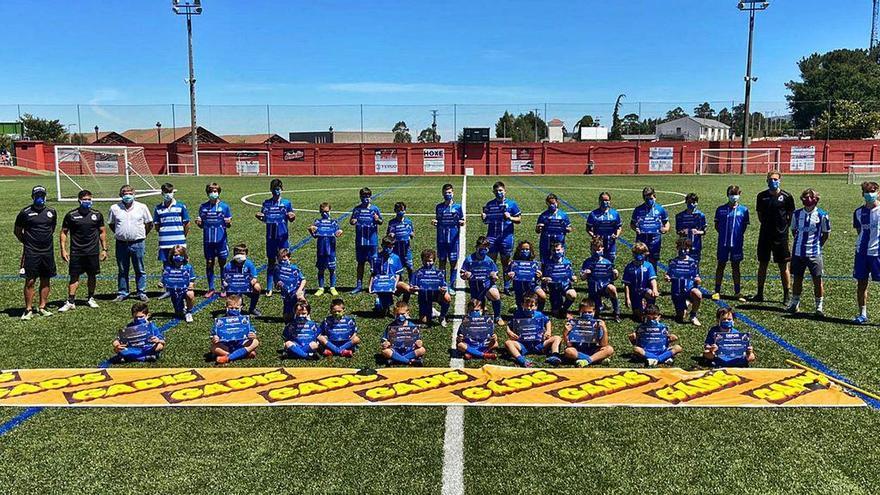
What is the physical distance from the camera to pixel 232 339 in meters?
8.17

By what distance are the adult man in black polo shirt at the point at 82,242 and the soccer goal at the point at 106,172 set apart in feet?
81.1

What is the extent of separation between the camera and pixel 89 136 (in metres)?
92.4

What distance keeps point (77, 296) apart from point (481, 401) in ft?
29.7

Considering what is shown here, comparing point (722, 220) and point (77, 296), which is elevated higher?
point (722, 220)

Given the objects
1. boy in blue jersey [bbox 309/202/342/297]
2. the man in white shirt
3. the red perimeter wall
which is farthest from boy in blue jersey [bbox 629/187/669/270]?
the red perimeter wall

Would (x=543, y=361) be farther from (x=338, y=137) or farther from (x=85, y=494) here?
(x=338, y=137)

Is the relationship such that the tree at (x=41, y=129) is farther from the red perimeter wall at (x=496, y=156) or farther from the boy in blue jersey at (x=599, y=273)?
the boy in blue jersey at (x=599, y=273)

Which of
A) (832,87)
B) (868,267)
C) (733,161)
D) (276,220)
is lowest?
(868,267)

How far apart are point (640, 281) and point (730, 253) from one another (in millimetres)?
2654

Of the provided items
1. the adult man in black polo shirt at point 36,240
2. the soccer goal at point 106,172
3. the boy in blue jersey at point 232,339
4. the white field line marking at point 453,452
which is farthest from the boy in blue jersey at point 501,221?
the soccer goal at point 106,172

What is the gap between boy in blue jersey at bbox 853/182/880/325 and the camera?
31.9ft

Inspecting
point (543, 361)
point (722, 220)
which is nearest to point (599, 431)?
point (543, 361)

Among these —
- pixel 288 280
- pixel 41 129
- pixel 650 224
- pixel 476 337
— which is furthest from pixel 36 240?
pixel 41 129

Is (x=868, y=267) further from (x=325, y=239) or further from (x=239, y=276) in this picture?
(x=239, y=276)
